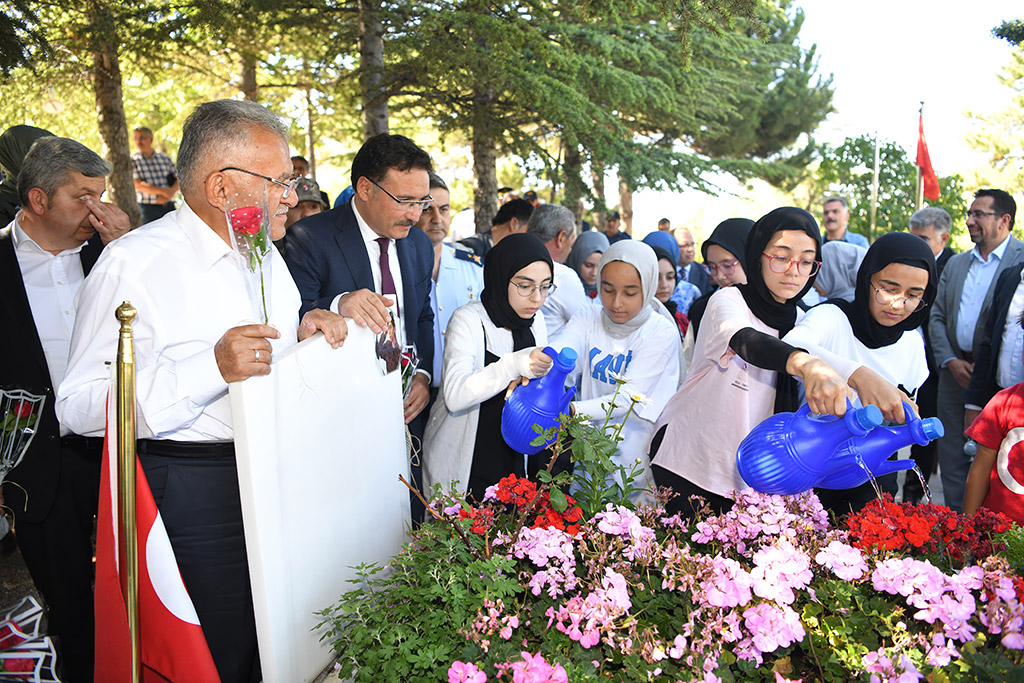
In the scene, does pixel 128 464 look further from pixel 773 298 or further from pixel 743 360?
pixel 773 298

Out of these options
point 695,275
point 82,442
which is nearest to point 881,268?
point 82,442

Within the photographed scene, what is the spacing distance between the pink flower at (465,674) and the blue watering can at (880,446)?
0.91 meters

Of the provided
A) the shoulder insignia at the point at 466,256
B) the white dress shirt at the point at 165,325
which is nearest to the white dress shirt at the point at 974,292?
the shoulder insignia at the point at 466,256

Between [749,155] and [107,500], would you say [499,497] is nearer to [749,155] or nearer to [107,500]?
[107,500]

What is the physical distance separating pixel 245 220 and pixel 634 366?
6.30ft

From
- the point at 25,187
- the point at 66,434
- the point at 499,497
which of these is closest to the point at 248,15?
the point at 25,187

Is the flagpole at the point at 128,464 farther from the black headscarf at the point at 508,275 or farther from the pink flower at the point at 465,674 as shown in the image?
the black headscarf at the point at 508,275

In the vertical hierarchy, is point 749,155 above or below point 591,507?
above

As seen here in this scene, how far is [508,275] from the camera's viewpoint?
2.72m

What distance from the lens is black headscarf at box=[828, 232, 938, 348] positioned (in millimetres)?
2267

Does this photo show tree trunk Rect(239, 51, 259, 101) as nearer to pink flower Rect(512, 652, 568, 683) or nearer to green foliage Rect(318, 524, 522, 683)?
green foliage Rect(318, 524, 522, 683)

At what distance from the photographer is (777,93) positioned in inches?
743

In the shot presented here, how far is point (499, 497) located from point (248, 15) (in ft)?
15.0

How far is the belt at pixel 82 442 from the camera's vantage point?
229 cm
